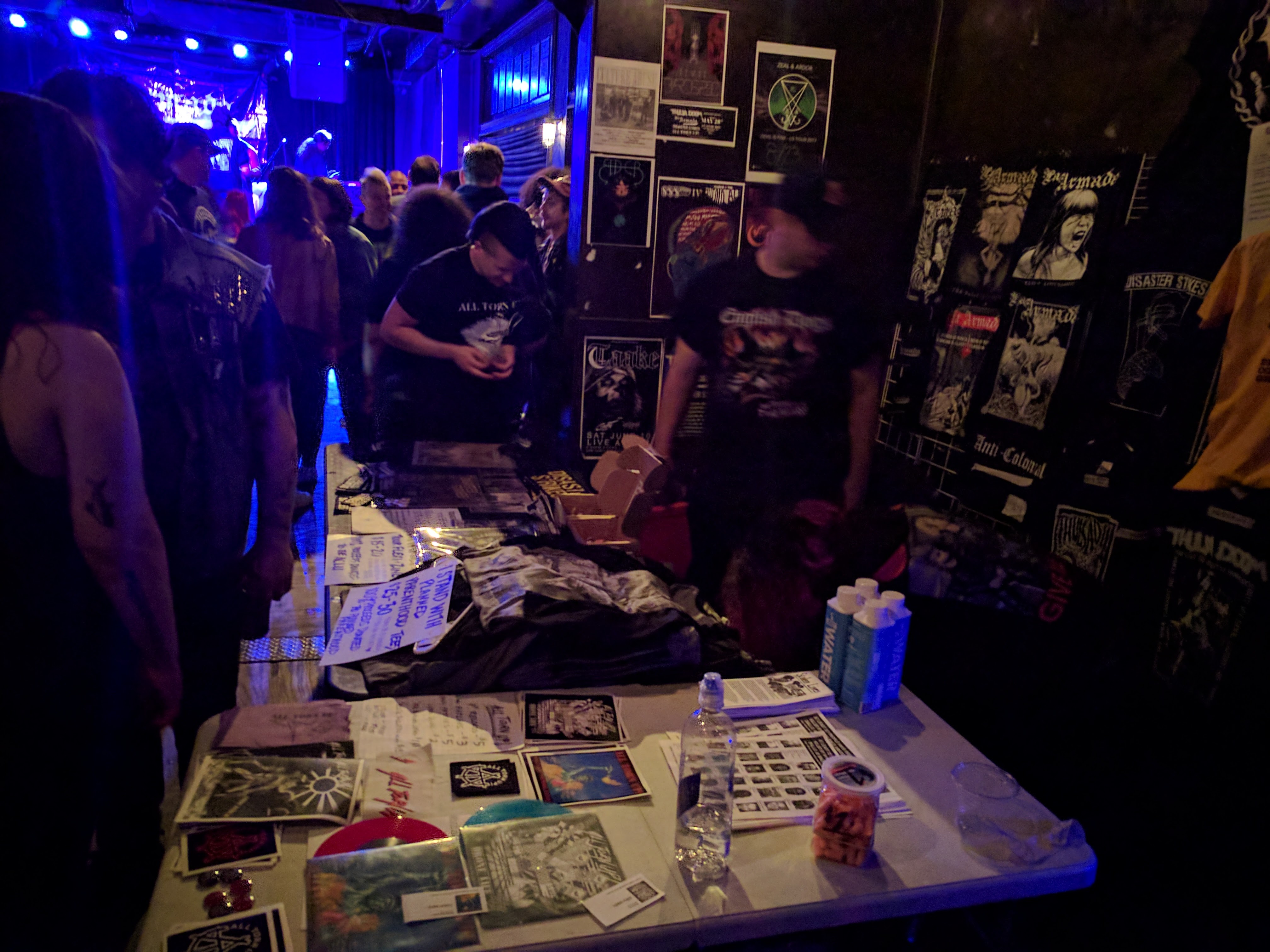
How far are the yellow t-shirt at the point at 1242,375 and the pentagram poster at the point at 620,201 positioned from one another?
6.39 ft

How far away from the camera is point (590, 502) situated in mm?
2674

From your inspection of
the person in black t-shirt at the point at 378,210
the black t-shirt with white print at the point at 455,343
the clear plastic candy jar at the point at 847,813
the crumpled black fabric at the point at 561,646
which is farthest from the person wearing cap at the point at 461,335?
the person in black t-shirt at the point at 378,210

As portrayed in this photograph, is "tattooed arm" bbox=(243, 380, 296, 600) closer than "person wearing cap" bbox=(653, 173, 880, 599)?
Yes

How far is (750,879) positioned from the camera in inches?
44.8

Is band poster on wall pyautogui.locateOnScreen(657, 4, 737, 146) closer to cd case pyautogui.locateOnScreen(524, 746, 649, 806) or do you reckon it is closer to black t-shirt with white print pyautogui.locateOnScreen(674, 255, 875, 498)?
black t-shirt with white print pyautogui.locateOnScreen(674, 255, 875, 498)

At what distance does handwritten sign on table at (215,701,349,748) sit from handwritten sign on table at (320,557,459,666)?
18cm

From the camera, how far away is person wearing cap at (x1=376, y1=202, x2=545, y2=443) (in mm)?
3043

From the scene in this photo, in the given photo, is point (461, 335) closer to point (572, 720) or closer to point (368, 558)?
point (368, 558)

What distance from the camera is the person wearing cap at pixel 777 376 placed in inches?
99.8

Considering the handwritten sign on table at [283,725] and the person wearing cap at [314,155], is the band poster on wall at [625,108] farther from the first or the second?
the person wearing cap at [314,155]

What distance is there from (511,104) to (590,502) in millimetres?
4864

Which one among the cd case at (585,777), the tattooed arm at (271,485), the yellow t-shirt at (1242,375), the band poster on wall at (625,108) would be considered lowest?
the cd case at (585,777)

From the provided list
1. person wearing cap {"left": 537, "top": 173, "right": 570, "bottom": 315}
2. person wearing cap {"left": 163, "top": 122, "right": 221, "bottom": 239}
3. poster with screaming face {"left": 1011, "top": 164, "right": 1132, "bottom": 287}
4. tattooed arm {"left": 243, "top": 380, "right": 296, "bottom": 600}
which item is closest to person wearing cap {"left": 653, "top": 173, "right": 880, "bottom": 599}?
poster with screaming face {"left": 1011, "top": 164, "right": 1132, "bottom": 287}

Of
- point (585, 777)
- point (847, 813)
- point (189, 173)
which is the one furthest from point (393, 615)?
point (189, 173)
